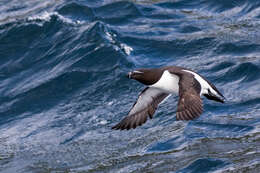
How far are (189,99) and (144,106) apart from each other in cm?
172

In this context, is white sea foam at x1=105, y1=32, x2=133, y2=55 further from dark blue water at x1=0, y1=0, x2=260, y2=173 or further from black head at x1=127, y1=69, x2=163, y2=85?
black head at x1=127, y1=69, x2=163, y2=85

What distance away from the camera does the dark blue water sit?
8.12m

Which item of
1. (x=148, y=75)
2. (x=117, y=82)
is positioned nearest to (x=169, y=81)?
(x=148, y=75)

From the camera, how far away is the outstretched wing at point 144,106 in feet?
26.2

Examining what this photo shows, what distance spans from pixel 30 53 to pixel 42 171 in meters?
3.99

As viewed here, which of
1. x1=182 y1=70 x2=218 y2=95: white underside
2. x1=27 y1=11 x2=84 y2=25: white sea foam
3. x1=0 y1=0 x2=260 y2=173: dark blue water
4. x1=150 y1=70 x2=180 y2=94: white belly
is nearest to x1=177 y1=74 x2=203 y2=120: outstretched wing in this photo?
x1=182 y1=70 x2=218 y2=95: white underside

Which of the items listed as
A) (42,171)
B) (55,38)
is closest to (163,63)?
(55,38)

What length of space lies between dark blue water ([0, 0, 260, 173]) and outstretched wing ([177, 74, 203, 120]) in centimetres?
110

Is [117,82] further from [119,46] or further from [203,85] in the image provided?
[203,85]

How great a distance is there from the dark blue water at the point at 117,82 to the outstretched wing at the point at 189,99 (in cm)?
110

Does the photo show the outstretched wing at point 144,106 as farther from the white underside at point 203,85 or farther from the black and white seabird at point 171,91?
the white underside at point 203,85

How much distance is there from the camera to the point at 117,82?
10.2 m

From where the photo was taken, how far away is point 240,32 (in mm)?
11469

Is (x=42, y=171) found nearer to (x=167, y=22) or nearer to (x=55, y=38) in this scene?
(x=55, y=38)
